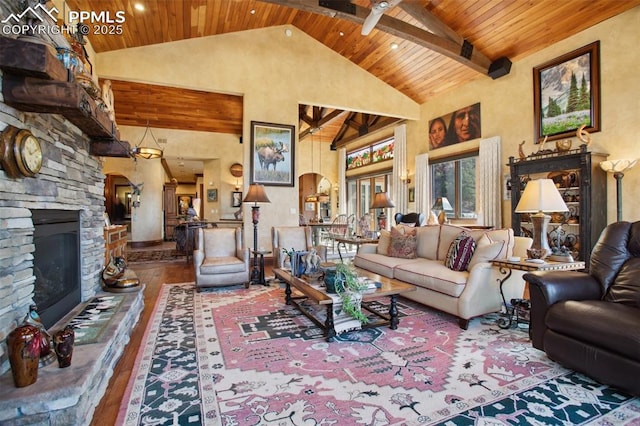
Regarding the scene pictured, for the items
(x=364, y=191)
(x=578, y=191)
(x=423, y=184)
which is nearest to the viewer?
(x=578, y=191)

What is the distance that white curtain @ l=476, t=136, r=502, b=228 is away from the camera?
646 cm

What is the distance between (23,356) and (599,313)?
333cm

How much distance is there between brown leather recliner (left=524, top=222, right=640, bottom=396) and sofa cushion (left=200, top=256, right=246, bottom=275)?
3.54 m

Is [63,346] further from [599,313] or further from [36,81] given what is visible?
[599,313]

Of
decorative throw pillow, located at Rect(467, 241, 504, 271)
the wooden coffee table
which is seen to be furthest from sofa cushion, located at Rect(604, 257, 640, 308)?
the wooden coffee table

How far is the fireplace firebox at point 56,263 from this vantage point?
235cm

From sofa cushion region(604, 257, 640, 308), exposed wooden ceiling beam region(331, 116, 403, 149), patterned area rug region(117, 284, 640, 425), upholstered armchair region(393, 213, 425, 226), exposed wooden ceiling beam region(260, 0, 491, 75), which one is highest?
exposed wooden ceiling beam region(260, 0, 491, 75)

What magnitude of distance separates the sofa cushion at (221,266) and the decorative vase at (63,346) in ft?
8.68

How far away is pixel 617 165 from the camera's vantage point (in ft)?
15.2

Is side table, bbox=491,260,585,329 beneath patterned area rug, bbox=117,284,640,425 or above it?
above

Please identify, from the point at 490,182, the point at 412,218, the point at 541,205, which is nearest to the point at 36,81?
the point at 541,205

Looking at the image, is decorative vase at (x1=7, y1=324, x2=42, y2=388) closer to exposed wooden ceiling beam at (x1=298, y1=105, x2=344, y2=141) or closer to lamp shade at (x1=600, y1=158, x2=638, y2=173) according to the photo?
lamp shade at (x1=600, y1=158, x2=638, y2=173)

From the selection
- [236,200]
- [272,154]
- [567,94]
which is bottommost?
[236,200]

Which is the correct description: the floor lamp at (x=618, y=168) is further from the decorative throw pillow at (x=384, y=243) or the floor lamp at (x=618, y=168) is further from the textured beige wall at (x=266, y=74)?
the textured beige wall at (x=266, y=74)
